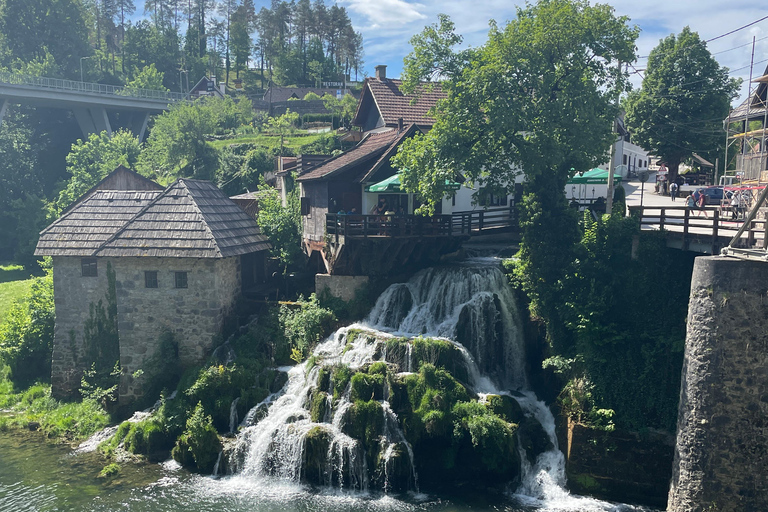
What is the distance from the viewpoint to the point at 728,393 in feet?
50.7

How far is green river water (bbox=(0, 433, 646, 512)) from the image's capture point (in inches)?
680

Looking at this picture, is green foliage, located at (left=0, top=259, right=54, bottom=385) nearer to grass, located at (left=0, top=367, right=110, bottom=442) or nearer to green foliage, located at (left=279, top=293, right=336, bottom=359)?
grass, located at (left=0, top=367, right=110, bottom=442)

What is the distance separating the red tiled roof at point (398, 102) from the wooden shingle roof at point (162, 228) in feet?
36.3

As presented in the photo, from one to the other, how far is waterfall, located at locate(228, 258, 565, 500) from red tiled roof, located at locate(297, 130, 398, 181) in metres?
6.36

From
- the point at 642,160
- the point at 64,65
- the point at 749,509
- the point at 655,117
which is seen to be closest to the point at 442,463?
the point at 749,509

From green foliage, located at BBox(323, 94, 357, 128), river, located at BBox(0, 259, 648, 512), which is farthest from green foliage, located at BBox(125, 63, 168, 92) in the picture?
river, located at BBox(0, 259, 648, 512)

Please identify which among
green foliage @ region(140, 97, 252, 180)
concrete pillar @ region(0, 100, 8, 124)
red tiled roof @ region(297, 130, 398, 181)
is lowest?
red tiled roof @ region(297, 130, 398, 181)

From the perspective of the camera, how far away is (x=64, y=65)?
72.7 meters

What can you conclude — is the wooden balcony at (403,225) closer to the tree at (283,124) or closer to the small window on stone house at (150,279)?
the small window on stone house at (150,279)

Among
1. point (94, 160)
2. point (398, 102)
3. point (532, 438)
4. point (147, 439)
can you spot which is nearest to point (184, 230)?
point (147, 439)

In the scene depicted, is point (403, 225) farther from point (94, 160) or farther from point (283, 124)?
point (283, 124)

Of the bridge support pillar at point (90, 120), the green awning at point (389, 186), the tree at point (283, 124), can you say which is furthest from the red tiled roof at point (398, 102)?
the bridge support pillar at point (90, 120)

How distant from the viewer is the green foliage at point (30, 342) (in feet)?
91.0

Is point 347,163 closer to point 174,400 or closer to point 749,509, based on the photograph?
point 174,400
